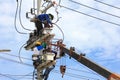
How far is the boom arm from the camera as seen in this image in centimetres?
2316

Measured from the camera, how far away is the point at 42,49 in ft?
85.8

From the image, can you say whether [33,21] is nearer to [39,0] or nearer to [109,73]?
[39,0]

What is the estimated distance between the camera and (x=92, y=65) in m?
24.8

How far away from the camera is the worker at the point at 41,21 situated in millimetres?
25922

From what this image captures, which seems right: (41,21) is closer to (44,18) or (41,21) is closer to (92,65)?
(44,18)

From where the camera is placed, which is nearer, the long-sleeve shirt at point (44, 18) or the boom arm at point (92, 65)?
the boom arm at point (92, 65)

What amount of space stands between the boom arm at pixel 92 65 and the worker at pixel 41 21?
1.55m

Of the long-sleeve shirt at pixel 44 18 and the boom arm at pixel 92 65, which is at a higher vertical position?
the long-sleeve shirt at pixel 44 18

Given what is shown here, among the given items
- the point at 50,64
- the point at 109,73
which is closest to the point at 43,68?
the point at 50,64

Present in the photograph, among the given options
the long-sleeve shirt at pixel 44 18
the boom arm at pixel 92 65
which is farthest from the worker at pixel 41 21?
the boom arm at pixel 92 65

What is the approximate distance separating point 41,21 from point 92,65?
3.11 meters

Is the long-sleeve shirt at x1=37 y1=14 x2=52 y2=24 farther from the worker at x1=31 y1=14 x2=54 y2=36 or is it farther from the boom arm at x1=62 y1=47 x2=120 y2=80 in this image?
the boom arm at x1=62 y1=47 x2=120 y2=80

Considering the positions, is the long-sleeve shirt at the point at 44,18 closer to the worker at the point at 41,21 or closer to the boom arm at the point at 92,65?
the worker at the point at 41,21

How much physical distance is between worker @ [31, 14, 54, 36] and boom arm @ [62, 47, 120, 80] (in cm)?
155
